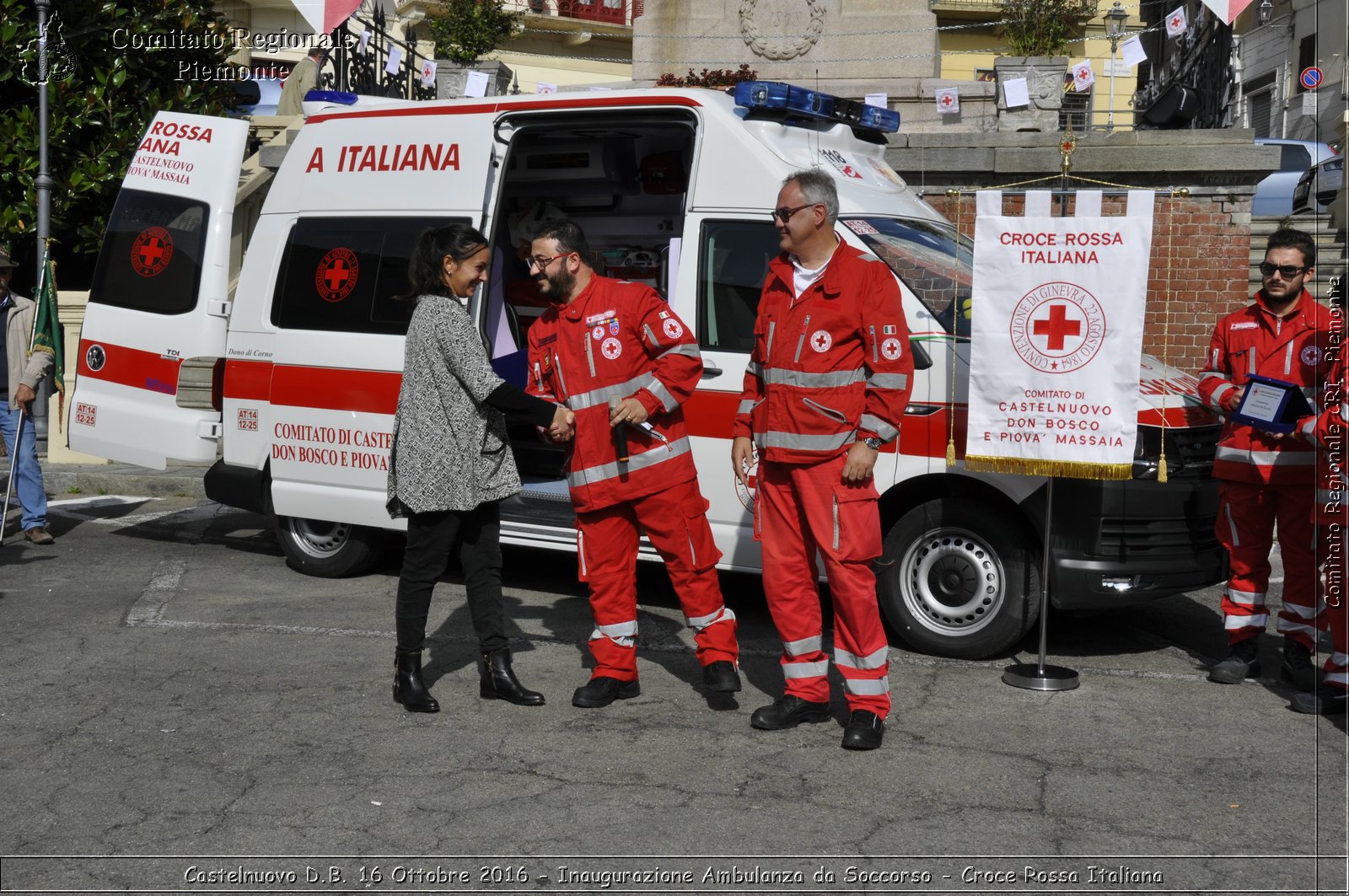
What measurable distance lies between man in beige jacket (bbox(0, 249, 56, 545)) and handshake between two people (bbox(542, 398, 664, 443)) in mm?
5152

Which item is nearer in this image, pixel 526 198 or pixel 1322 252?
pixel 526 198

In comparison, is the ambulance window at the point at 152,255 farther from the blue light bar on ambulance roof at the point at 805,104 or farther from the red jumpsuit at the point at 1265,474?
the red jumpsuit at the point at 1265,474

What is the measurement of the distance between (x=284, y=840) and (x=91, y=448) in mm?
5497

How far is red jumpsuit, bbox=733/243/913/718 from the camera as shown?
504 cm

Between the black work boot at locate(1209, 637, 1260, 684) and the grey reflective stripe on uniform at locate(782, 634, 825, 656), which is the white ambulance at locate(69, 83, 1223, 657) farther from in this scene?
the grey reflective stripe on uniform at locate(782, 634, 825, 656)

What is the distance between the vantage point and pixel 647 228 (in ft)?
31.4

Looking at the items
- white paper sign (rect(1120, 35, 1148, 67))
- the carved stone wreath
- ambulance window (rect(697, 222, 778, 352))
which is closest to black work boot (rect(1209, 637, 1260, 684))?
ambulance window (rect(697, 222, 778, 352))

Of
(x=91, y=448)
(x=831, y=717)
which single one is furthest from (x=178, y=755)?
(x=91, y=448)

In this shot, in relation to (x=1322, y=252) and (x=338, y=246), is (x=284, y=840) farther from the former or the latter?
(x=1322, y=252)

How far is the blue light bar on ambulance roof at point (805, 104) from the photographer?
667 centimetres

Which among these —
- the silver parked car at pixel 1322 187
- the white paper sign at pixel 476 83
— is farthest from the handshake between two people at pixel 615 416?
the silver parked car at pixel 1322 187

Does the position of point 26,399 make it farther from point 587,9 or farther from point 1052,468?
point 587,9

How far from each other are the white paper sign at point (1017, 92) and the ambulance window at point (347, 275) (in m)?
8.09

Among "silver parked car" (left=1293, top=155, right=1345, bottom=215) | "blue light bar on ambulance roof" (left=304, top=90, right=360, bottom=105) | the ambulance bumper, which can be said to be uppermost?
"silver parked car" (left=1293, top=155, right=1345, bottom=215)
